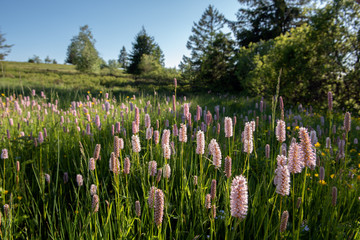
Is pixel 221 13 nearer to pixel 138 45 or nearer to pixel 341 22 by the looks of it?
pixel 138 45

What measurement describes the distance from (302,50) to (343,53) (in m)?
1.25

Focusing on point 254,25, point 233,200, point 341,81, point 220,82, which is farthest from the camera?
point 254,25

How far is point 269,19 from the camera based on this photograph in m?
22.8

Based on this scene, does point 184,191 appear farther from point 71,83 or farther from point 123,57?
point 123,57

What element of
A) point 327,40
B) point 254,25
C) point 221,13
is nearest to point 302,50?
A: point 327,40

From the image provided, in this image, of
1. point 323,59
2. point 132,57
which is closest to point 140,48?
point 132,57

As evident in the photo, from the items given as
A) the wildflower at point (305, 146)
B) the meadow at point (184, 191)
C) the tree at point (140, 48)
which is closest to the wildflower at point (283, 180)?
the meadow at point (184, 191)

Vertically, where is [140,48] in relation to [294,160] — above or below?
above

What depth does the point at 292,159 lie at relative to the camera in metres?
1.01

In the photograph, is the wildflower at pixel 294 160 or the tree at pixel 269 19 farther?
the tree at pixel 269 19

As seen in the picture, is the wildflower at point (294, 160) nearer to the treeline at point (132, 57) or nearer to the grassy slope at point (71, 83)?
the grassy slope at point (71, 83)

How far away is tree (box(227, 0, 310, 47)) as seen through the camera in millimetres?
22125

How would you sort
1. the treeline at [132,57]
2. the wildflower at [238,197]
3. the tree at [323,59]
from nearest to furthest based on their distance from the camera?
1. the wildflower at [238,197]
2. the tree at [323,59]
3. the treeline at [132,57]

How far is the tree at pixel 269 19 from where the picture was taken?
22.1 metres
